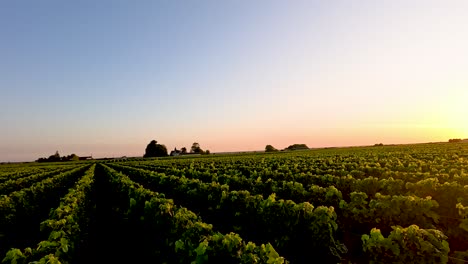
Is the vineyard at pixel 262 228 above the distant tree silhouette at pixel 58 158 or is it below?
below

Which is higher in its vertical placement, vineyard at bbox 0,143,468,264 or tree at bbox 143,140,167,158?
tree at bbox 143,140,167,158

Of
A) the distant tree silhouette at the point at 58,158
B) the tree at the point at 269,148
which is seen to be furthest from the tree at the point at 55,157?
the tree at the point at 269,148

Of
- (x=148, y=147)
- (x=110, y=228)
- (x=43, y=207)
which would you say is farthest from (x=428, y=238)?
(x=148, y=147)

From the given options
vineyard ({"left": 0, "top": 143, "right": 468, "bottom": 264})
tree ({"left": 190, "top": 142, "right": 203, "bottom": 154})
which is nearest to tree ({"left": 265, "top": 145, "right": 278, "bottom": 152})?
tree ({"left": 190, "top": 142, "right": 203, "bottom": 154})

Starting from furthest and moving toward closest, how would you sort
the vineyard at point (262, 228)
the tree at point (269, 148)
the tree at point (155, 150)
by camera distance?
the tree at point (155, 150), the tree at point (269, 148), the vineyard at point (262, 228)

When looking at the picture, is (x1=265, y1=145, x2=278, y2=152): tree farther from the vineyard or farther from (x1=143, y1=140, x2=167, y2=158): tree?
the vineyard

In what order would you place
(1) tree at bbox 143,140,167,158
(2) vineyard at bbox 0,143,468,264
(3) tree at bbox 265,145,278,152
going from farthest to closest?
(1) tree at bbox 143,140,167,158 → (3) tree at bbox 265,145,278,152 → (2) vineyard at bbox 0,143,468,264

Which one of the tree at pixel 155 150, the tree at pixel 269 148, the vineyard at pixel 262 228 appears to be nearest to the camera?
the vineyard at pixel 262 228

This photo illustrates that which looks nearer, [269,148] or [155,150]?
[269,148]

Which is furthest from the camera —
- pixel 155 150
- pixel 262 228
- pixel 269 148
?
pixel 155 150

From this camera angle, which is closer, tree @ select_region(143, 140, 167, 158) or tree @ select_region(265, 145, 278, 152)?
tree @ select_region(265, 145, 278, 152)

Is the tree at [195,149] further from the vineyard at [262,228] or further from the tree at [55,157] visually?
the vineyard at [262,228]

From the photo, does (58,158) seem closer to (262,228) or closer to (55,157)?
(55,157)

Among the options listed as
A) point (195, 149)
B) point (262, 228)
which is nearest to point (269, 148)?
point (195, 149)
